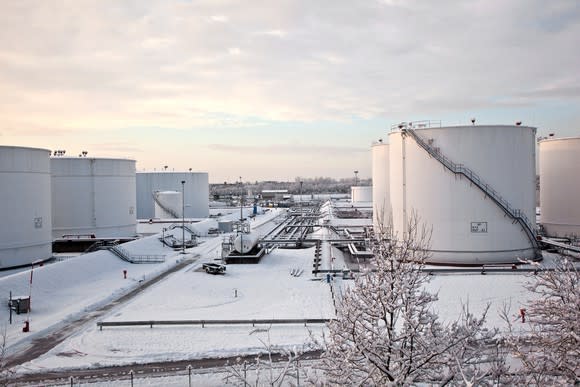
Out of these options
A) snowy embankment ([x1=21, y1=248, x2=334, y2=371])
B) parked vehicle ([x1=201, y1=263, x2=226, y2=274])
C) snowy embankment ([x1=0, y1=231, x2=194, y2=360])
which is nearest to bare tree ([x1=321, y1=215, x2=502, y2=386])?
snowy embankment ([x1=21, y1=248, x2=334, y2=371])

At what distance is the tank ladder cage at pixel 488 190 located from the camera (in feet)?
106

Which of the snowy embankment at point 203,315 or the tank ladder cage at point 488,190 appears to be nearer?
the snowy embankment at point 203,315

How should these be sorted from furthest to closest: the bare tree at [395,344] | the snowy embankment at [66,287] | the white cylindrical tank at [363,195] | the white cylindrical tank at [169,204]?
1. the white cylindrical tank at [363,195]
2. the white cylindrical tank at [169,204]
3. the snowy embankment at [66,287]
4. the bare tree at [395,344]

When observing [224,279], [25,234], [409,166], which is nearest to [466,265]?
[409,166]

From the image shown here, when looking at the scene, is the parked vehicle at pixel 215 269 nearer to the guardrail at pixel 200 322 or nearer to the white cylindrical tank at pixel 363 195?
the guardrail at pixel 200 322

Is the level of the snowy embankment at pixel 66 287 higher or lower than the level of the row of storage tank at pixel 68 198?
lower

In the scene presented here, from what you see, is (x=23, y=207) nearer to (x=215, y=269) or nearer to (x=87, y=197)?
(x=87, y=197)

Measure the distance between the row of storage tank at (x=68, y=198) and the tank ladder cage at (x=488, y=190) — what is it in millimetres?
28857

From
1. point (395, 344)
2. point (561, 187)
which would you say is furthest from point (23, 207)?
point (561, 187)

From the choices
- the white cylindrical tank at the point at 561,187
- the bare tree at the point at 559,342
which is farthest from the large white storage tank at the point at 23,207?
the white cylindrical tank at the point at 561,187

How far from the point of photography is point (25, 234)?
34938mm

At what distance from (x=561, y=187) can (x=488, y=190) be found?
49.6ft

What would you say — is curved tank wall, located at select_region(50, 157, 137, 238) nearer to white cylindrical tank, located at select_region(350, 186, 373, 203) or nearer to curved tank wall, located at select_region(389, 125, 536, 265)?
curved tank wall, located at select_region(389, 125, 536, 265)

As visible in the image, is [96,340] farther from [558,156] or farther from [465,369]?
[558,156]
